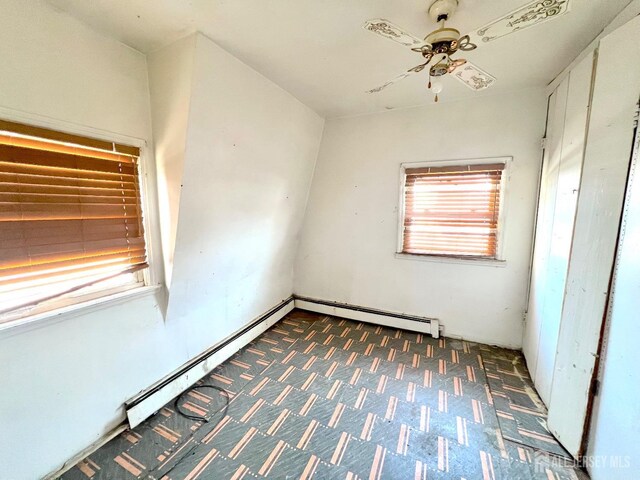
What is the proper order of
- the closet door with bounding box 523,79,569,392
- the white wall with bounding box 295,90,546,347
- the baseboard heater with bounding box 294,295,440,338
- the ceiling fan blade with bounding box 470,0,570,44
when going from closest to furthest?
the ceiling fan blade with bounding box 470,0,570,44 < the closet door with bounding box 523,79,569,392 < the white wall with bounding box 295,90,546,347 < the baseboard heater with bounding box 294,295,440,338

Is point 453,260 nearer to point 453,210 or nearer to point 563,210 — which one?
point 453,210

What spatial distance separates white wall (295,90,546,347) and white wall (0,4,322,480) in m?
Answer: 0.85

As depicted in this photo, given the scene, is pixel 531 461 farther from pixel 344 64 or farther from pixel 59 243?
pixel 59 243

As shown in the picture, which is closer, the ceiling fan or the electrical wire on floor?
the ceiling fan

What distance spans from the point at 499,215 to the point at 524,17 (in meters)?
1.75

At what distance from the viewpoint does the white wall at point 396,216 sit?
7.61ft

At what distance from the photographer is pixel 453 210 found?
258 cm

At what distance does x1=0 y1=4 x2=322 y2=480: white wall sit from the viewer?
1.22 metres

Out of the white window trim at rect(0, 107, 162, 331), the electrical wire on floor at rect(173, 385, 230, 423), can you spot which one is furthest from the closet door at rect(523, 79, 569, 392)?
the white window trim at rect(0, 107, 162, 331)

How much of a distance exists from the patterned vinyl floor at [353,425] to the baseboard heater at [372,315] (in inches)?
11.4

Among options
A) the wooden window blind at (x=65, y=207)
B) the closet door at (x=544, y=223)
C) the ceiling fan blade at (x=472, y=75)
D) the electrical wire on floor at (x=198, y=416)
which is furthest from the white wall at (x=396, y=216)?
the wooden window blind at (x=65, y=207)

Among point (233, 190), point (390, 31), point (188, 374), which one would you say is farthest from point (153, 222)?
point (390, 31)

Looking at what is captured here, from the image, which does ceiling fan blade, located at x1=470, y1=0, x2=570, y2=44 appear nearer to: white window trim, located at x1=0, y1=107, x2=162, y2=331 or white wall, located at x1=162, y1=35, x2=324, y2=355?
white wall, located at x1=162, y1=35, x2=324, y2=355

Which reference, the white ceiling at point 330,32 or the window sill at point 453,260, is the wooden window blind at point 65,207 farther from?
the window sill at point 453,260
